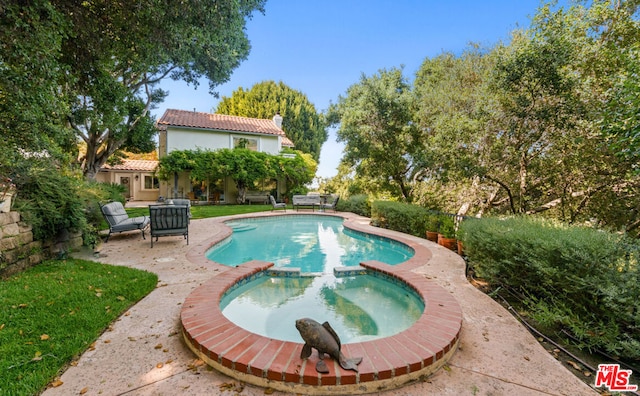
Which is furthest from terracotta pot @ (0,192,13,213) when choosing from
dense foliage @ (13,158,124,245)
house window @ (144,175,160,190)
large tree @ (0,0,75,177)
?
house window @ (144,175,160,190)

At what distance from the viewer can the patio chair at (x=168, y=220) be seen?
6.82 meters

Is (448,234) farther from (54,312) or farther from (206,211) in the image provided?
(206,211)

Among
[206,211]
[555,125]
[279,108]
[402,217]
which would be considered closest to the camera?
[555,125]

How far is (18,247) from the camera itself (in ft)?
15.0

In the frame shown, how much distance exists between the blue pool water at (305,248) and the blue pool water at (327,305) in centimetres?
107

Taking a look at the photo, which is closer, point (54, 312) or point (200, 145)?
Answer: point (54, 312)

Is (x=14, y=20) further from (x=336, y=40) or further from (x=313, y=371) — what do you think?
(x=336, y=40)

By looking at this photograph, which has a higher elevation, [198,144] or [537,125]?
[198,144]

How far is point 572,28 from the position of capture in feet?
21.5

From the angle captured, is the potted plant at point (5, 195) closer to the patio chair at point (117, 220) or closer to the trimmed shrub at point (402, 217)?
the patio chair at point (117, 220)

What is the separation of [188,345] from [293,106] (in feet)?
104

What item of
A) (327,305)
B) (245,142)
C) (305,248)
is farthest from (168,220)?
(245,142)

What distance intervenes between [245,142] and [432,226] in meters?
17.0

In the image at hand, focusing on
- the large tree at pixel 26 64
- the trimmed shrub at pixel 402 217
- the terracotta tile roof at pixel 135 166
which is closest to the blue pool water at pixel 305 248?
the trimmed shrub at pixel 402 217
